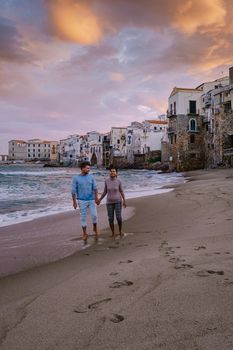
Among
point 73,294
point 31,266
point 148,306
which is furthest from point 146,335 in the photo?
point 31,266

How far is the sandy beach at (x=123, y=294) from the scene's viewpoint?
284 cm

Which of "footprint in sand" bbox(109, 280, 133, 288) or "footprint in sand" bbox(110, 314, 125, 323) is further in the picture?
"footprint in sand" bbox(109, 280, 133, 288)

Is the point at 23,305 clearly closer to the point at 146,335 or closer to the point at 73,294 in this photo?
the point at 73,294

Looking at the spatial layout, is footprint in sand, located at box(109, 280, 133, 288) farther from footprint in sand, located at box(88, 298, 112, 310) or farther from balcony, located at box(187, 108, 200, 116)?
balcony, located at box(187, 108, 200, 116)

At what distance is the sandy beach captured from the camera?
2.84 meters

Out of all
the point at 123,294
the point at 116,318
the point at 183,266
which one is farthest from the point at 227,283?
the point at 116,318

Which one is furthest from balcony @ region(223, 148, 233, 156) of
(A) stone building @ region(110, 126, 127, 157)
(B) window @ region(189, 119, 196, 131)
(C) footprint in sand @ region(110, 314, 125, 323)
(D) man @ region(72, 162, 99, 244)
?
(A) stone building @ region(110, 126, 127, 157)

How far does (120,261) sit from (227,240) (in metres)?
2.10

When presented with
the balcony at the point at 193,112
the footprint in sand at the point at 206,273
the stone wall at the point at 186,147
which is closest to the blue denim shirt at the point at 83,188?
the footprint in sand at the point at 206,273

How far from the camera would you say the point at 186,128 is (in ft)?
190

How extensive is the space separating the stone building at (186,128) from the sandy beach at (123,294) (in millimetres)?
50142

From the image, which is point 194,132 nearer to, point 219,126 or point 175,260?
point 219,126

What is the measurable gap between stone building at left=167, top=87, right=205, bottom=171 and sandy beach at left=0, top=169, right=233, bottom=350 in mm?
50142

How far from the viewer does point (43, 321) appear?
325 cm
